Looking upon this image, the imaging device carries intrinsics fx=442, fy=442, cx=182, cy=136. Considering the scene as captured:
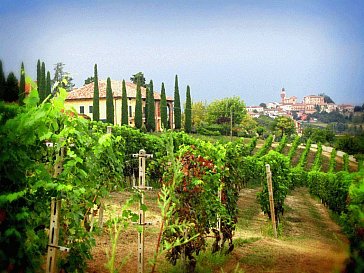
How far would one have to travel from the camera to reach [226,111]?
6831 centimetres

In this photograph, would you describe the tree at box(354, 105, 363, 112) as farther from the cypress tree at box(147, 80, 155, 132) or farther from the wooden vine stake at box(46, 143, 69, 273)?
the cypress tree at box(147, 80, 155, 132)

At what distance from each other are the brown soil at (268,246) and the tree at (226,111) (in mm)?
54260

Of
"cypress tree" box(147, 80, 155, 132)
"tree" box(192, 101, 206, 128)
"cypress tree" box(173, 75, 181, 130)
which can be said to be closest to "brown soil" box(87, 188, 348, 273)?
"cypress tree" box(147, 80, 155, 132)

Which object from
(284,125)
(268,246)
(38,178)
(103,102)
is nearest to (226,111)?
(284,125)

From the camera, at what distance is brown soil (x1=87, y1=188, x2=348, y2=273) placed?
4344 mm

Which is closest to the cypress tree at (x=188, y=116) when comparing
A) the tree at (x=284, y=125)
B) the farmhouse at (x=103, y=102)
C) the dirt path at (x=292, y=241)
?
the farmhouse at (x=103, y=102)

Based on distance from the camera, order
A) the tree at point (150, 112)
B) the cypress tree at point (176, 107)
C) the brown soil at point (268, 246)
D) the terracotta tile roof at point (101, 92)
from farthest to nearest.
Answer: the cypress tree at point (176, 107), the terracotta tile roof at point (101, 92), the tree at point (150, 112), the brown soil at point (268, 246)

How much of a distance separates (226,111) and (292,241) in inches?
2354

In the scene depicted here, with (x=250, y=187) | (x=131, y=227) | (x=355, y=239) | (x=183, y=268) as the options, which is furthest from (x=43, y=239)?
(x=250, y=187)

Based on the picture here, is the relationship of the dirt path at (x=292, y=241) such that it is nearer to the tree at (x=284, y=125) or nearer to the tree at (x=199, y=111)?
the tree at (x=284, y=125)

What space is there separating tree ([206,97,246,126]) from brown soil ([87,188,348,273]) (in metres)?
54.3

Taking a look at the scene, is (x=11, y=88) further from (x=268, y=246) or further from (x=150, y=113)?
(x=150, y=113)

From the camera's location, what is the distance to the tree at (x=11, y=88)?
491cm

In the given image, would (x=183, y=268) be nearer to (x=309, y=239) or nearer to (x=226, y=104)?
(x=309, y=239)
